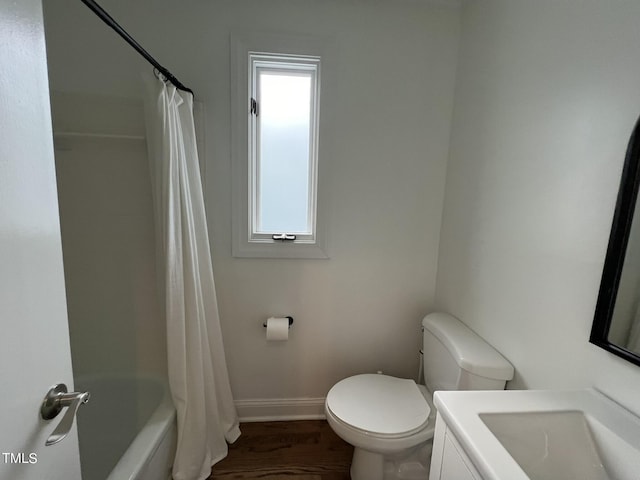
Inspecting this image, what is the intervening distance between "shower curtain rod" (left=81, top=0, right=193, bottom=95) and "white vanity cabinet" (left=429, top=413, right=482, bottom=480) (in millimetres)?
1504

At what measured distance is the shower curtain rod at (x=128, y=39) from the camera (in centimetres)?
85

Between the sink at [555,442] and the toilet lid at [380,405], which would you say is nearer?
the sink at [555,442]

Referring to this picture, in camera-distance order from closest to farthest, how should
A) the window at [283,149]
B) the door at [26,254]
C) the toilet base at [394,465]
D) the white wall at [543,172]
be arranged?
the door at [26,254] → the white wall at [543,172] → the toilet base at [394,465] → the window at [283,149]

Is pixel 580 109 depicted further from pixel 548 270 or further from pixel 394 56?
pixel 394 56

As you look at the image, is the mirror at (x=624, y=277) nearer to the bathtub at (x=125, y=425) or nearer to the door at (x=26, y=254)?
the door at (x=26, y=254)

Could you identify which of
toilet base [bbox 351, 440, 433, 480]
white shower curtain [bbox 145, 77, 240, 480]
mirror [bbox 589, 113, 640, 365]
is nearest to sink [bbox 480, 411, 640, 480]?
mirror [bbox 589, 113, 640, 365]

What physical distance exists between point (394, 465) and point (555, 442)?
30.9 inches

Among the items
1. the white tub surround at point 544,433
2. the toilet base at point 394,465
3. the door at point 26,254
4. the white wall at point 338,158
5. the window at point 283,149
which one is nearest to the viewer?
the door at point 26,254

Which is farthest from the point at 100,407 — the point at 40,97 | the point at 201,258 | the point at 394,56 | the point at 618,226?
the point at 394,56

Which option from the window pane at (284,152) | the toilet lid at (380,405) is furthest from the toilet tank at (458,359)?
the window pane at (284,152)

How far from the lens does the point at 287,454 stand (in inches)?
63.2

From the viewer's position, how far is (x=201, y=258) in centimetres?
146

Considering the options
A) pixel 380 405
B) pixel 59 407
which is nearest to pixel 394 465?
pixel 380 405

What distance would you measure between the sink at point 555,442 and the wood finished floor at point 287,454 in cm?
99
